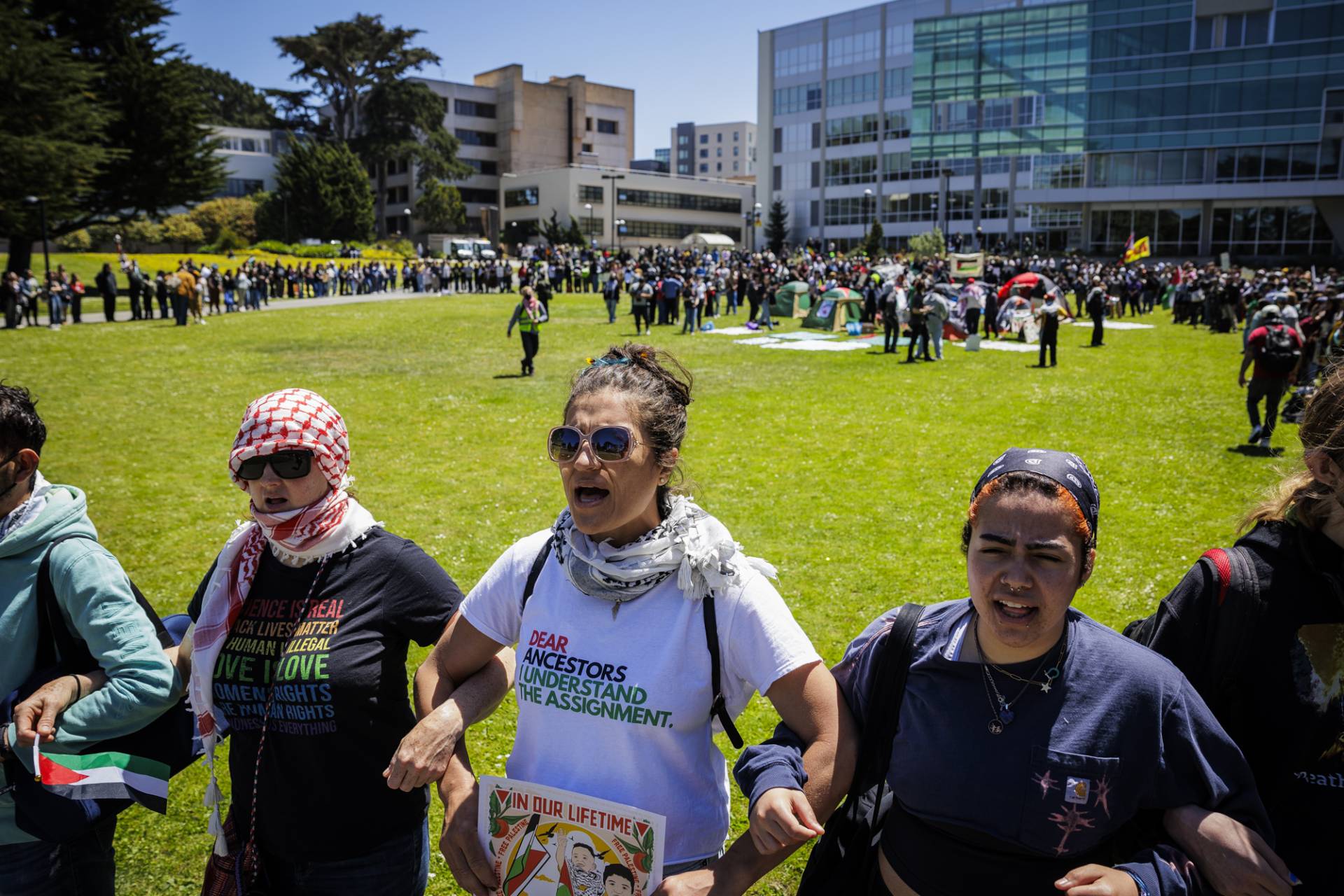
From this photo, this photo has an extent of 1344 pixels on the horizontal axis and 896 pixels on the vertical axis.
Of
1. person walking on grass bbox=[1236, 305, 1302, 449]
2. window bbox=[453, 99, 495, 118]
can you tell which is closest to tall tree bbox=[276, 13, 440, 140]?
window bbox=[453, 99, 495, 118]

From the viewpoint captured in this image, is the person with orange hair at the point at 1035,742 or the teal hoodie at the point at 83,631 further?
the teal hoodie at the point at 83,631

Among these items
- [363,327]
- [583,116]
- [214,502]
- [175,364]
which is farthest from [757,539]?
[583,116]

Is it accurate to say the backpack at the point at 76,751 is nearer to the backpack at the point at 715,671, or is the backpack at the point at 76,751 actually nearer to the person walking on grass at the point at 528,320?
the backpack at the point at 715,671

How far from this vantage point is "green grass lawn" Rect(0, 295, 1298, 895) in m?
7.02

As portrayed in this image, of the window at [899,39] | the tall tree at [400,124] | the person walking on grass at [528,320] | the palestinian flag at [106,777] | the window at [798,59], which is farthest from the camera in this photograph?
the window at [798,59]

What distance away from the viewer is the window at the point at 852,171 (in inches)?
3317

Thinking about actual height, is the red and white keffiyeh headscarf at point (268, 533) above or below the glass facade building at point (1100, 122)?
below

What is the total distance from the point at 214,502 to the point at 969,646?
9.33 metres

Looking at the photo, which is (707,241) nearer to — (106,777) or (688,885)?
(106,777)

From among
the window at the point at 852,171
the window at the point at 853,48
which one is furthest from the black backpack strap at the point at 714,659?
the window at the point at 853,48

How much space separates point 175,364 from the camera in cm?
2033

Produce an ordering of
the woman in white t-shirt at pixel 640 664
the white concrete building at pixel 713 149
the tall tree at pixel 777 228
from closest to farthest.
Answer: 1. the woman in white t-shirt at pixel 640 664
2. the tall tree at pixel 777 228
3. the white concrete building at pixel 713 149

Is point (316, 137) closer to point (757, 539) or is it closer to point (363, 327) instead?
point (363, 327)

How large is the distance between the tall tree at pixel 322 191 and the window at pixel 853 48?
153 feet
